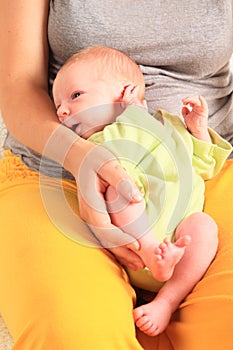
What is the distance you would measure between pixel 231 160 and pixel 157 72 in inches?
8.7

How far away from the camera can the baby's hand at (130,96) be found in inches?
46.4

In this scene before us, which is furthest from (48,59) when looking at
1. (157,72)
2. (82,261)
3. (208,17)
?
(82,261)

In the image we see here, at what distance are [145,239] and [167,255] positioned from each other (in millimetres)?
64

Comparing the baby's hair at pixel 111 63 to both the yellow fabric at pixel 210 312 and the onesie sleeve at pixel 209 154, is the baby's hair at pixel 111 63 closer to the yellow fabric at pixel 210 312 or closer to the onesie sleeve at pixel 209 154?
the onesie sleeve at pixel 209 154

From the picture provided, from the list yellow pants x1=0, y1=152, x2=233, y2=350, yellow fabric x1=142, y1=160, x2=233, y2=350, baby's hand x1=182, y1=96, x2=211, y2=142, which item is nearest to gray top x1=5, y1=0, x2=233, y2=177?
baby's hand x1=182, y1=96, x2=211, y2=142

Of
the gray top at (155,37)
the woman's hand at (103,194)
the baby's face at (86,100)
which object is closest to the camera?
the woman's hand at (103,194)

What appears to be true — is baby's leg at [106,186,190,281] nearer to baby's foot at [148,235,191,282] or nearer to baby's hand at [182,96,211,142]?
baby's foot at [148,235,191,282]

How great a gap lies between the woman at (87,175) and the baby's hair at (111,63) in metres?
0.07

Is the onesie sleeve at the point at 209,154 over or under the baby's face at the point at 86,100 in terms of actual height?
under

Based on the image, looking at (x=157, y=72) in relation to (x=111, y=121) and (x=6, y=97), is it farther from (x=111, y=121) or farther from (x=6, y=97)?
(x=6, y=97)

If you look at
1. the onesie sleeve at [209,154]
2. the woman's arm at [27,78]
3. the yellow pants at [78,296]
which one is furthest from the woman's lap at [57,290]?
the onesie sleeve at [209,154]

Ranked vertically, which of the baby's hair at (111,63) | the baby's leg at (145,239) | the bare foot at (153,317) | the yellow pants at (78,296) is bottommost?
the bare foot at (153,317)

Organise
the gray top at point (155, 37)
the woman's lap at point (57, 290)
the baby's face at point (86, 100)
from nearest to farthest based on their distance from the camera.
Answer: the woman's lap at point (57, 290), the baby's face at point (86, 100), the gray top at point (155, 37)

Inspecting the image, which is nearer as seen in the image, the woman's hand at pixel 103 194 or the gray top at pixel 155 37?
the woman's hand at pixel 103 194
